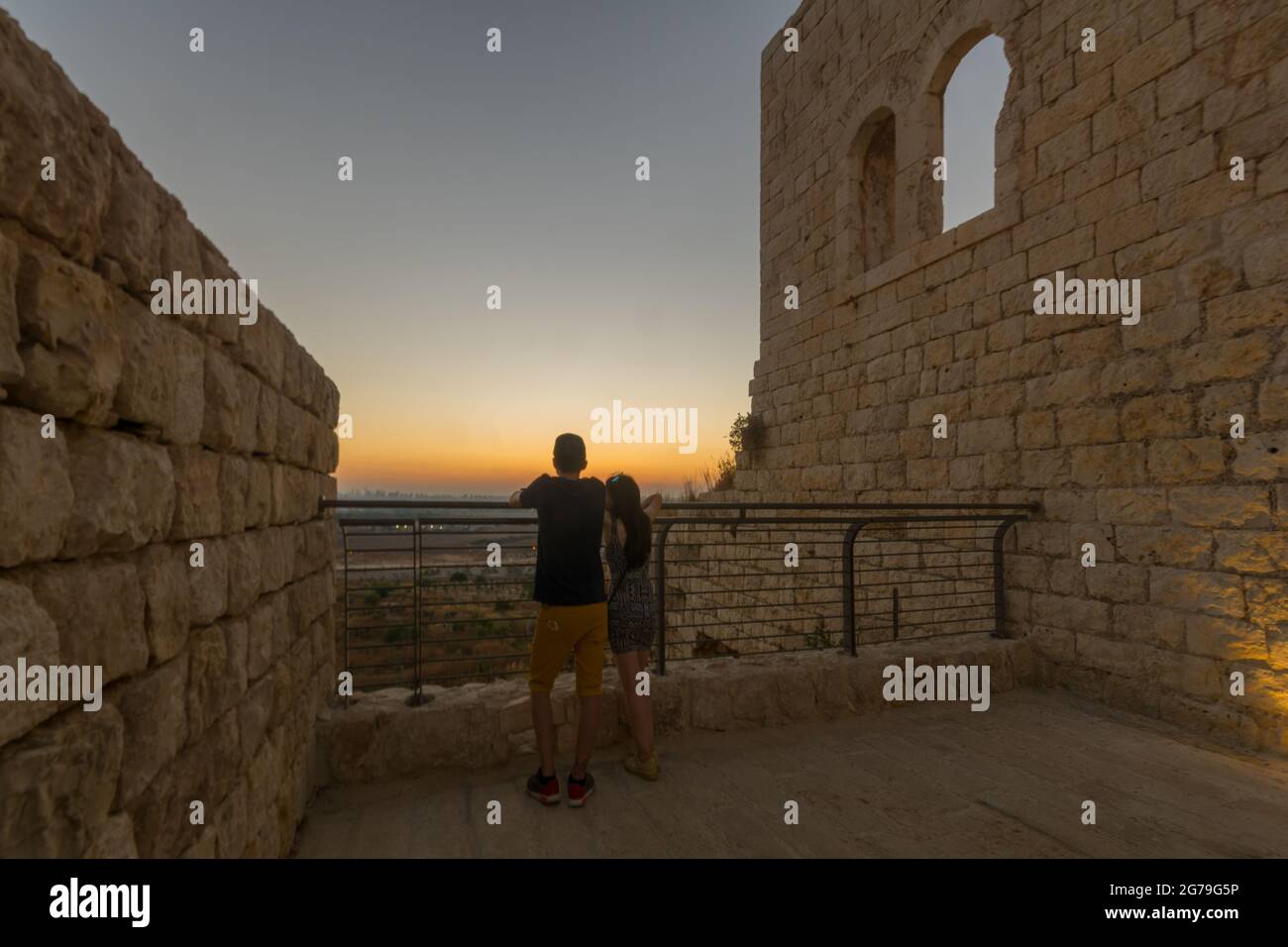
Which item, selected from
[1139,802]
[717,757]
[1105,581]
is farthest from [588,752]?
[1105,581]

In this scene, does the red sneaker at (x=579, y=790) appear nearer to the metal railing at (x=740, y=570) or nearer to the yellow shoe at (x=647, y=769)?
the yellow shoe at (x=647, y=769)

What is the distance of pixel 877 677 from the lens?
405 centimetres

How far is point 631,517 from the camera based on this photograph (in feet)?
10.6

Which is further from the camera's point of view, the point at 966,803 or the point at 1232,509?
the point at 1232,509

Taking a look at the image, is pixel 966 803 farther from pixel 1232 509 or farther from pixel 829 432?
pixel 829 432

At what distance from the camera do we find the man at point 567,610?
2922mm

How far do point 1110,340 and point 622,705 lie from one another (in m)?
4.32

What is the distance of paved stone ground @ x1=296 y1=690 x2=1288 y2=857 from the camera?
8.28 ft

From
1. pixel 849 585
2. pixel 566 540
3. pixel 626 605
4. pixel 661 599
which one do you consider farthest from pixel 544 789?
pixel 849 585

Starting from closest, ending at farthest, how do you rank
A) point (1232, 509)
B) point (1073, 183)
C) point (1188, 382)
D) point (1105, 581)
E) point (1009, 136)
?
point (1232, 509), point (1188, 382), point (1105, 581), point (1073, 183), point (1009, 136)

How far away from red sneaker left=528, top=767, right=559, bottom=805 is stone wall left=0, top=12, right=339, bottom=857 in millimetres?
1084

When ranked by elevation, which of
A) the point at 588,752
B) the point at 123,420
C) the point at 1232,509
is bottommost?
the point at 588,752

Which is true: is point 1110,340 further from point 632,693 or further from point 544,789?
point 544,789
